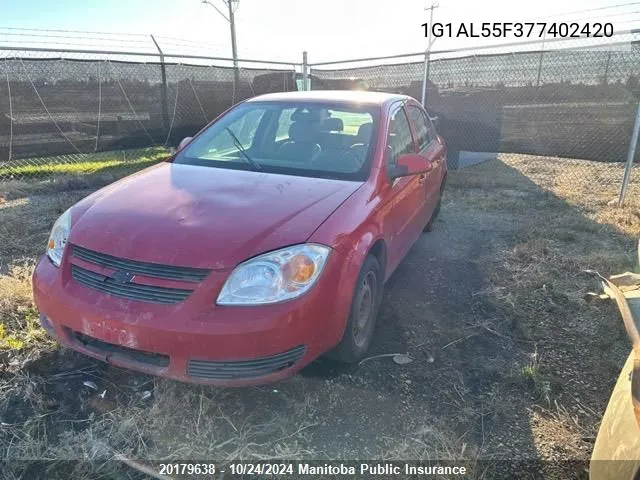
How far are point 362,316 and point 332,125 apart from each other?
4.89 ft

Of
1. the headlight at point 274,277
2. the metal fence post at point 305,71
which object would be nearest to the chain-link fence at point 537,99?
the metal fence post at point 305,71

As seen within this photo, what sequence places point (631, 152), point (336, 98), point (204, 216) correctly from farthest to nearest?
point (631, 152), point (336, 98), point (204, 216)

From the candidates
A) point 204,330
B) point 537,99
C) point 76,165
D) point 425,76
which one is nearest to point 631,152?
point 537,99

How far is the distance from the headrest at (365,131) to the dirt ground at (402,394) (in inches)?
50.1

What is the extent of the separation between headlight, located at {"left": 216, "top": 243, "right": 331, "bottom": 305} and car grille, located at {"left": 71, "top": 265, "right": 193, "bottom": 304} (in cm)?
20

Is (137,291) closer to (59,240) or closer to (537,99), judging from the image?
(59,240)

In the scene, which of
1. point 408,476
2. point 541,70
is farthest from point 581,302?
point 541,70

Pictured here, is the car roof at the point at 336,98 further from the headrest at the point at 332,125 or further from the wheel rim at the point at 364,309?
the wheel rim at the point at 364,309

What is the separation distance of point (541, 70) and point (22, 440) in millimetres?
7581

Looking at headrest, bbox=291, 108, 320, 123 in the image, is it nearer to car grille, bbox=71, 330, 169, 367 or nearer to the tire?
the tire

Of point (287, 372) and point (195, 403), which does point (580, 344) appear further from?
point (195, 403)

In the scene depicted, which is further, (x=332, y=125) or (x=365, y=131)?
(x=332, y=125)

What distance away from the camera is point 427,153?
4430 millimetres

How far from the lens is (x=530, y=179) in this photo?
8.17 metres
